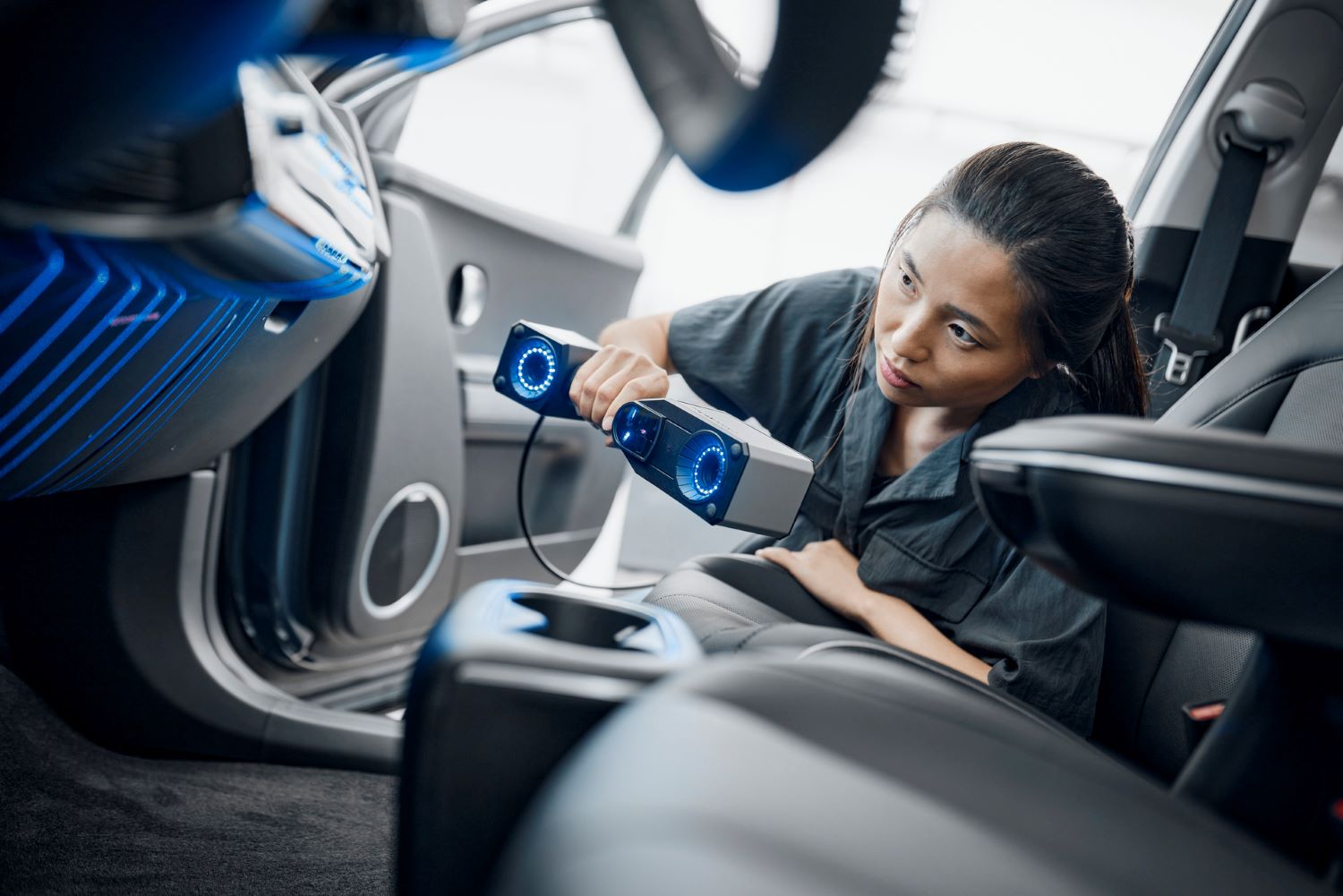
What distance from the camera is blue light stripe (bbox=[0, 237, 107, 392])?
409 millimetres

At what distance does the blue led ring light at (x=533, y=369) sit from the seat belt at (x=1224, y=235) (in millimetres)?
687

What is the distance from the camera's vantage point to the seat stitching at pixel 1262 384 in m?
0.79

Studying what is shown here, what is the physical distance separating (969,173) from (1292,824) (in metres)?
0.59

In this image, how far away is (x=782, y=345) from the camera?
3.38ft

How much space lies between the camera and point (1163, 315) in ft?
3.78

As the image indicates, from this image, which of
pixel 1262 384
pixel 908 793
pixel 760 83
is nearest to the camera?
pixel 760 83

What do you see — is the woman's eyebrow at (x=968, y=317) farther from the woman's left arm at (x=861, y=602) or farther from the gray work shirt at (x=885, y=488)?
the woman's left arm at (x=861, y=602)

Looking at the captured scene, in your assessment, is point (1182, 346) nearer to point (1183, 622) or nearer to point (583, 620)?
point (1183, 622)

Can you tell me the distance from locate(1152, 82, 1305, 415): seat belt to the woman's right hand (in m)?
0.62

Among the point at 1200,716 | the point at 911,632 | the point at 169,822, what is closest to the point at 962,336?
the point at 911,632

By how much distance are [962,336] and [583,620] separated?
46 centimetres

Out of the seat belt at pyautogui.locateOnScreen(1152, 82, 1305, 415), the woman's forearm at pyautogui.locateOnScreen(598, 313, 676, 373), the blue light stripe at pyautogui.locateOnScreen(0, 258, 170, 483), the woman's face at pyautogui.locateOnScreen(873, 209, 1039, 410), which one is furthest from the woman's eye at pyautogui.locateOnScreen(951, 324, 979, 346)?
the blue light stripe at pyautogui.locateOnScreen(0, 258, 170, 483)

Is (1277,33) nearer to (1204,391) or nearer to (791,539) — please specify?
(1204,391)

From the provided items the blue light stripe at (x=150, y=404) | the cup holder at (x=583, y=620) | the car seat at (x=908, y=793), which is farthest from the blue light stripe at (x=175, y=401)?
the car seat at (x=908, y=793)
